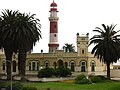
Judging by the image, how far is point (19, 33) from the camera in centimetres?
7638

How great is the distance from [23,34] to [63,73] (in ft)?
44.1

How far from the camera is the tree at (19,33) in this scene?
76750 millimetres

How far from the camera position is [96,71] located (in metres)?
95.6

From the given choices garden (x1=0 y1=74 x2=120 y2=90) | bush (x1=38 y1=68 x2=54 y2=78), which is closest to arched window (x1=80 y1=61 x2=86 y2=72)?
bush (x1=38 y1=68 x2=54 y2=78)

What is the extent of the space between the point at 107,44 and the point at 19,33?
17.1 m

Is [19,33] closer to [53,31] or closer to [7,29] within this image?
[7,29]

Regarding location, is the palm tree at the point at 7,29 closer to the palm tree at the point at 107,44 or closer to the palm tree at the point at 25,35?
the palm tree at the point at 25,35

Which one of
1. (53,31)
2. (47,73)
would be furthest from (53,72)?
(53,31)

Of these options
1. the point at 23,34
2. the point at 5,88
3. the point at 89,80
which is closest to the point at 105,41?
the point at 89,80

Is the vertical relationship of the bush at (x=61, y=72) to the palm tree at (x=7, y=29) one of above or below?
below

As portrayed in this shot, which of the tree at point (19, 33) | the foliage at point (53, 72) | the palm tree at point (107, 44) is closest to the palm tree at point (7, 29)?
the tree at point (19, 33)

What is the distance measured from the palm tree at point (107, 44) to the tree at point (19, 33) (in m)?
11.8

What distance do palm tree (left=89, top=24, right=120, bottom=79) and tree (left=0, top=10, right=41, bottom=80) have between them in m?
11.8

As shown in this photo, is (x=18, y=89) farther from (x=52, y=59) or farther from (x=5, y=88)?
(x=52, y=59)
